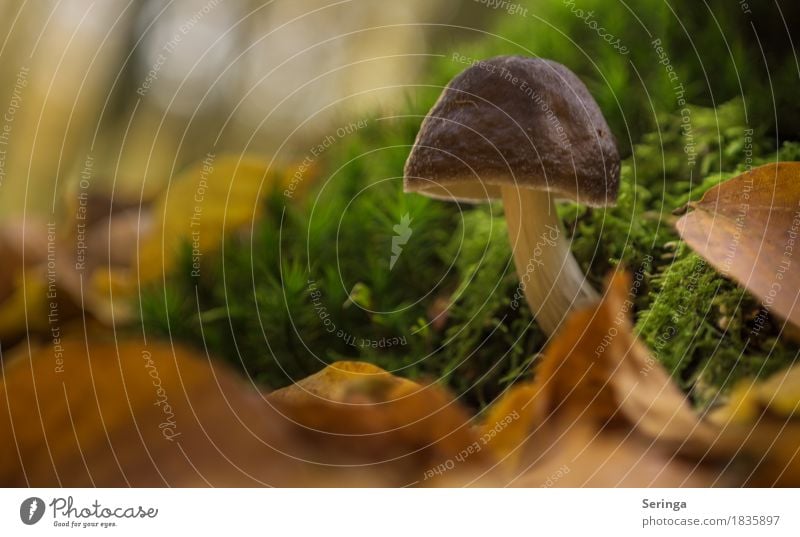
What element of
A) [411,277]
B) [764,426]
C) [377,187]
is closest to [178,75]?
[377,187]

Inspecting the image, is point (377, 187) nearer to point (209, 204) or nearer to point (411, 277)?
point (411, 277)

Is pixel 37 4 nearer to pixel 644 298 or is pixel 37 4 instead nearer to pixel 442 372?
pixel 442 372

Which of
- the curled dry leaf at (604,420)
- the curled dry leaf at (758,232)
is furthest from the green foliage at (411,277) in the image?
the curled dry leaf at (604,420)

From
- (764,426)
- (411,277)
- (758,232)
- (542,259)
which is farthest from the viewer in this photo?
(411,277)

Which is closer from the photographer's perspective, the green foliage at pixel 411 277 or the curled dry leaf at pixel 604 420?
the curled dry leaf at pixel 604 420

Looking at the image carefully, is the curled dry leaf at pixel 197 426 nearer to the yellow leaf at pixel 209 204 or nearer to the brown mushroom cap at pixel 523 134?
the brown mushroom cap at pixel 523 134

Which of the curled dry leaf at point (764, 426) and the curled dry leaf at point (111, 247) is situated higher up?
the curled dry leaf at point (111, 247)

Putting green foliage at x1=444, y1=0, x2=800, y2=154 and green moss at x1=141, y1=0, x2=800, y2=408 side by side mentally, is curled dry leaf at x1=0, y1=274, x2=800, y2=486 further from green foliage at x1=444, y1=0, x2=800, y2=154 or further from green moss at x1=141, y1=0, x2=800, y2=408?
green foliage at x1=444, y1=0, x2=800, y2=154

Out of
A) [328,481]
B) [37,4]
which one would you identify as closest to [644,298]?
[328,481]

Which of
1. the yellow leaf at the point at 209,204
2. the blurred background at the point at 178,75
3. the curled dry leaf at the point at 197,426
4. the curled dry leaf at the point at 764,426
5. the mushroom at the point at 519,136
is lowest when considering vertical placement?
the curled dry leaf at the point at 764,426
